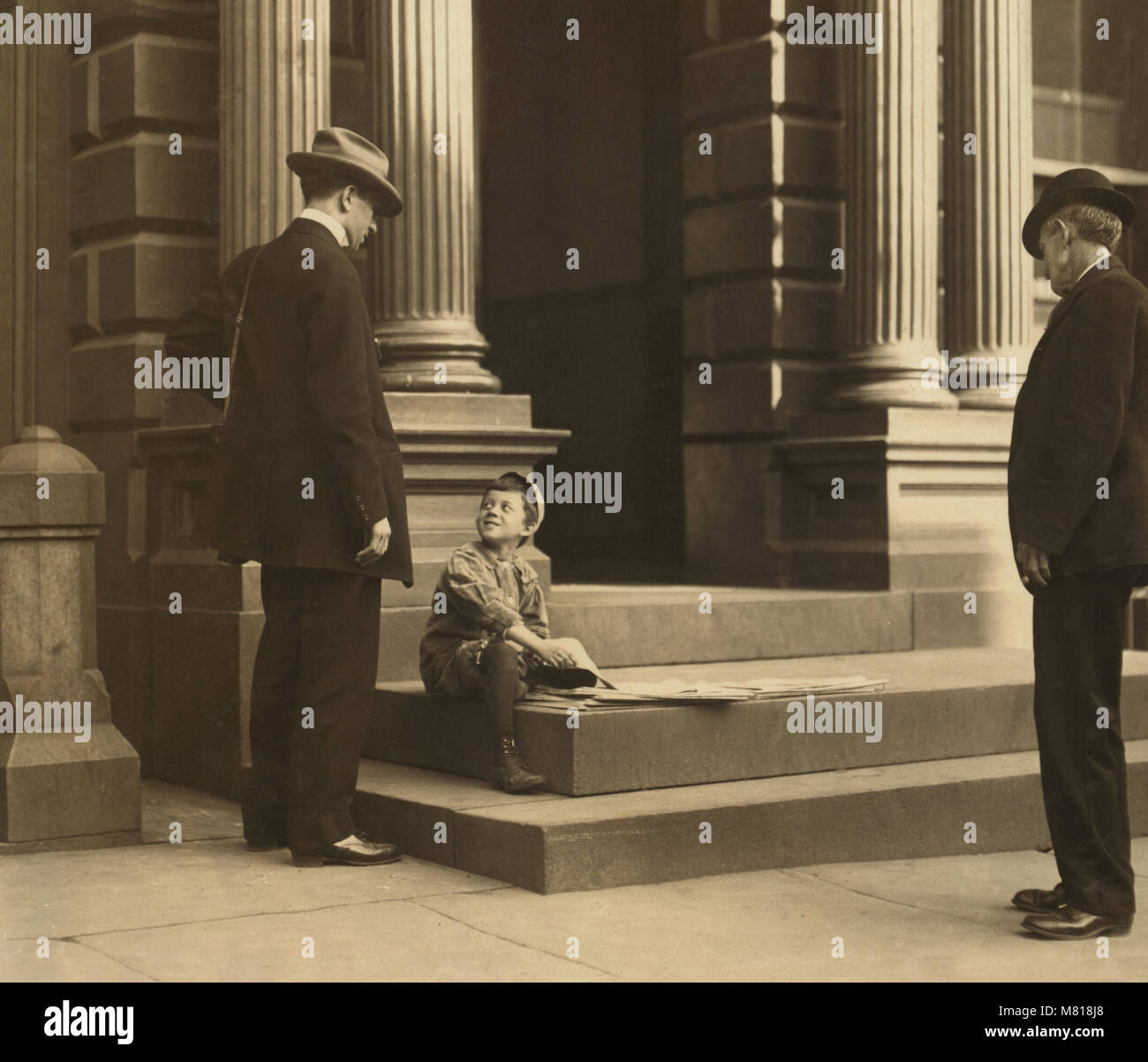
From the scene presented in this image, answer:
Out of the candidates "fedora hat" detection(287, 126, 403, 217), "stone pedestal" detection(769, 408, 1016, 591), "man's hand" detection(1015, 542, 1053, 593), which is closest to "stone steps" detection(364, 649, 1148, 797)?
"stone pedestal" detection(769, 408, 1016, 591)

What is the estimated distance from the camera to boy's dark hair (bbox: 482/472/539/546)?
7254 millimetres

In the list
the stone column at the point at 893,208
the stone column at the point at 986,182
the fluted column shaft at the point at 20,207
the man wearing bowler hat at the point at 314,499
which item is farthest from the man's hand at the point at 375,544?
the stone column at the point at 986,182

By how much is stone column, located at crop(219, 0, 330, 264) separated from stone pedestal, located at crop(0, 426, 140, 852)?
5.93ft

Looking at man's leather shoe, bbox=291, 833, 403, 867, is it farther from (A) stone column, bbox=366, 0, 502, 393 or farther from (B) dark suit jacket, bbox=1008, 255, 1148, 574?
(A) stone column, bbox=366, 0, 502, 393

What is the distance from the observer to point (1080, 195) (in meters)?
5.96

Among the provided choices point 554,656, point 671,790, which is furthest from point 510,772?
point 671,790

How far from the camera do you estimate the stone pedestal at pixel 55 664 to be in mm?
7129

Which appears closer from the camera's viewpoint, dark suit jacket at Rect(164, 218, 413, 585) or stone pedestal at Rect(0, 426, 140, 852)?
dark suit jacket at Rect(164, 218, 413, 585)

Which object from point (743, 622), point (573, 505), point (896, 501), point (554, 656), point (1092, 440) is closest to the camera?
point (1092, 440)

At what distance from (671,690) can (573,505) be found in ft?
16.8

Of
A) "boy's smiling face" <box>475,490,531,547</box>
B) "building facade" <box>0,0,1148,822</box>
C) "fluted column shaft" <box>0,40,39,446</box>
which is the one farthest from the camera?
"fluted column shaft" <box>0,40,39,446</box>

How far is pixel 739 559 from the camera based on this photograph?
10.7 metres

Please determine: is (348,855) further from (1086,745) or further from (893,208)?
(893,208)
